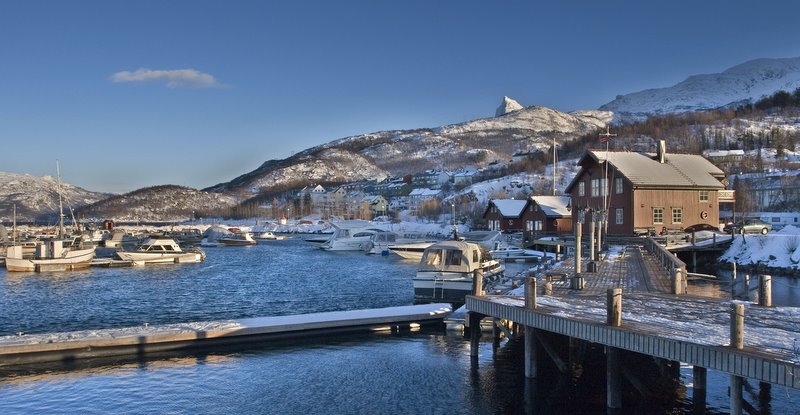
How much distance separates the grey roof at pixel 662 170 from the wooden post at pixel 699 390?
144 feet

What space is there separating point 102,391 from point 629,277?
2093cm

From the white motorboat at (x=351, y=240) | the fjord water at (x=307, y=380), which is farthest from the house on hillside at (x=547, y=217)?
the fjord water at (x=307, y=380)

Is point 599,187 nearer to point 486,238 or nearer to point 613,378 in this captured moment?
point 486,238

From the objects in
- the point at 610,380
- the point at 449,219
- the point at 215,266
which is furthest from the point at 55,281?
the point at 449,219

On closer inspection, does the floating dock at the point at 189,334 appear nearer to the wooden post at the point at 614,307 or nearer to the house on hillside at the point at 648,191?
the wooden post at the point at 614,307

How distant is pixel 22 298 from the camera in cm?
4209

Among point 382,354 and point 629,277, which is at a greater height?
point 629,277

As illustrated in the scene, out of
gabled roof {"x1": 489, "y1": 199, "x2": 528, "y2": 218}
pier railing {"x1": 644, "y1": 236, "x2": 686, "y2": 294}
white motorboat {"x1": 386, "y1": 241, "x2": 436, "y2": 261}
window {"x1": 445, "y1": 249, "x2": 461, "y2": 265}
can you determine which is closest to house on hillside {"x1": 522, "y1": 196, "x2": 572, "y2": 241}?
gabled roof {"x1": 489, "y1": 199, "x2": 528, "y2": 218}

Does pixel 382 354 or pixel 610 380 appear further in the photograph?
pixel 382 354

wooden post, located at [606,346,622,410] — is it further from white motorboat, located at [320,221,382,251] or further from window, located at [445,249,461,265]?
white motorboat, located at [320,221,382,251]

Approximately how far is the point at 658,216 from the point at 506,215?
3395 cm

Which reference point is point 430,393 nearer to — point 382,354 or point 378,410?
point 378,410

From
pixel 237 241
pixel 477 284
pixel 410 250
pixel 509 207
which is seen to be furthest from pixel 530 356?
pixel 237 241

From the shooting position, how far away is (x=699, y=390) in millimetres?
17438
